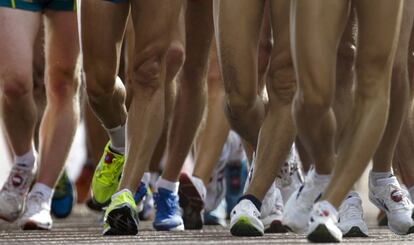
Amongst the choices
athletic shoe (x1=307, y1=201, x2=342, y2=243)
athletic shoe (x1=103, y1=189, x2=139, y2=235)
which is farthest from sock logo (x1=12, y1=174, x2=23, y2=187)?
athletic shoe (x1=307, y1=201, x2=342, y2=243)

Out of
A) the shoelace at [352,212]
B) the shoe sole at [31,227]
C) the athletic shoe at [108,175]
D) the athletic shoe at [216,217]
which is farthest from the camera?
the athletic shoe at [216,217]

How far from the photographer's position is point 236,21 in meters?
9.45

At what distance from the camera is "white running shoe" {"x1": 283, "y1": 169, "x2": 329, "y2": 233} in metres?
9.19

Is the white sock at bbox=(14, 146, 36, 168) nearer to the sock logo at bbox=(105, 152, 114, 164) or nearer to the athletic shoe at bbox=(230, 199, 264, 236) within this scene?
the sock logo at bbox=(105, 152, 114, 164)

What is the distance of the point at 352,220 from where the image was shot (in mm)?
9852

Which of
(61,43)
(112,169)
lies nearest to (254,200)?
(112,169)

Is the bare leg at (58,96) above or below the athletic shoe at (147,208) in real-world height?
above

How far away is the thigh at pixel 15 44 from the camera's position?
10.6 meters

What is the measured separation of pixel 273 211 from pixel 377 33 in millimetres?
1891

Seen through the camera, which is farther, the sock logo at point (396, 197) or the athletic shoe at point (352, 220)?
the sock logo at point (396, 197)

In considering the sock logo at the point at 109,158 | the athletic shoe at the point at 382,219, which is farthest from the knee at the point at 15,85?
the athletic shoe at the point at 382,219

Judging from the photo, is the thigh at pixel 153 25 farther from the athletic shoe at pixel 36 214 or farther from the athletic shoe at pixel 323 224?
the athletic shoe at pixel 323 224

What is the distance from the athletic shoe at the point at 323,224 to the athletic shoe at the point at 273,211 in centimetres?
161

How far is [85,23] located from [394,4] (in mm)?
2064
